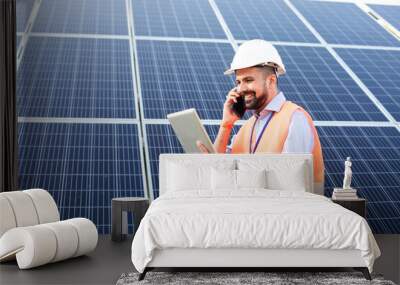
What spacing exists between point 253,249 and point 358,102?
9.96ft

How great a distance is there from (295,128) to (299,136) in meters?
0.09

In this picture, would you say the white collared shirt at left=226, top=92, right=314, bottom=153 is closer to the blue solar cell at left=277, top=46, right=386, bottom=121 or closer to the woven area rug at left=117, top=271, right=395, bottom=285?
the blue solar cell at left=277, top=46, right=386, bottom=121

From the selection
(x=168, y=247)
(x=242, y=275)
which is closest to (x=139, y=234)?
(x=168, y=247)

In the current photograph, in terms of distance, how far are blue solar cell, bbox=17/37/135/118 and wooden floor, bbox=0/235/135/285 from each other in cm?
170

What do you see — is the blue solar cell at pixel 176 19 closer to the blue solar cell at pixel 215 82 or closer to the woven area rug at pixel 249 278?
the blue solar cell at pixel 215 82

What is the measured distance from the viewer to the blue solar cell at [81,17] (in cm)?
707

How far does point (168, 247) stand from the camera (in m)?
4.55

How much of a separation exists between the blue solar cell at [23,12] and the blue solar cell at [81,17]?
10cm

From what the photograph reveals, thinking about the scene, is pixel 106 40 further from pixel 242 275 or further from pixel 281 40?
pixel 242 275

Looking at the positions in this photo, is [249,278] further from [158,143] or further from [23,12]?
[23,12]

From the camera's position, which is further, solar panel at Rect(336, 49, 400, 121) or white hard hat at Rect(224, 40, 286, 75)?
solar panel at Rect(336, 49, 400, 121)

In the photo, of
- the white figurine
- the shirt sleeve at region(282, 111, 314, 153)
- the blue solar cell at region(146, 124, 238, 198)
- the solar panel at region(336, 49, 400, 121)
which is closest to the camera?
the white figurine

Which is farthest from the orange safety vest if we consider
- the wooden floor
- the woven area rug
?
the woven area rug

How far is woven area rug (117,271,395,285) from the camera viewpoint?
4.52 metres
